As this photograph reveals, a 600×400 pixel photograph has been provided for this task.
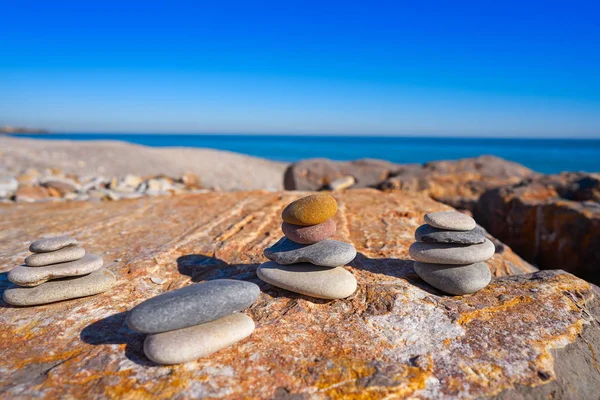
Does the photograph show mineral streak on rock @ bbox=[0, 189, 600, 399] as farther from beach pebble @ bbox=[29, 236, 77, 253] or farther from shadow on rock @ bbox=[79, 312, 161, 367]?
beach pebble @ bbox=[29, 236, 77, 253]

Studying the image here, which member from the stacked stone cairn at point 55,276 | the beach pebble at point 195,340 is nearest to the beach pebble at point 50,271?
the stacked stone cairn at point 55,276

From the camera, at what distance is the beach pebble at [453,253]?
296 centimetres

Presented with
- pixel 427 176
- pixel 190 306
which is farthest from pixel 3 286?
pixel 427 176

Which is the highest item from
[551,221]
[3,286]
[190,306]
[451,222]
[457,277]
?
[451,222]

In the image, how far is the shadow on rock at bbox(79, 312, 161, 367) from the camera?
86.0 inches

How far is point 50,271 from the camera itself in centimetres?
279

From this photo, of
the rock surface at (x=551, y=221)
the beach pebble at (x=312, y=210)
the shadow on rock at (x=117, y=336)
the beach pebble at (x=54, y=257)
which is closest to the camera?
the shadow on rock at (x=117, y=336)

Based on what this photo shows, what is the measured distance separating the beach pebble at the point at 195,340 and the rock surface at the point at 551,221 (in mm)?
5089

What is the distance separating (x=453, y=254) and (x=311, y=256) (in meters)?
1.15

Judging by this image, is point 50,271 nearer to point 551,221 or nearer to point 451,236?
point 451,236

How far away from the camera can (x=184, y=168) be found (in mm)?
20844

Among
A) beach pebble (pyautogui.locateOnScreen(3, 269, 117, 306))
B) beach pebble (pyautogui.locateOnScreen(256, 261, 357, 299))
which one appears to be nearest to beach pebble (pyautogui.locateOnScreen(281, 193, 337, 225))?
beach pebble (pyautogui.locateOnScreen(256, 261, 357, 299))

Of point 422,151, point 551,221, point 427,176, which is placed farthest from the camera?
point 422,151

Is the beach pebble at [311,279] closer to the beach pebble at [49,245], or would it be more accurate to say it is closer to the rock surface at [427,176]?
the beach pebble at [49,245]
